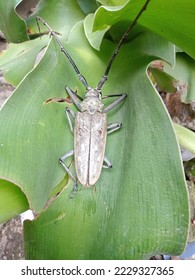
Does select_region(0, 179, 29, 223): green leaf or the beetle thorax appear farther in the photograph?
the beetle thorax

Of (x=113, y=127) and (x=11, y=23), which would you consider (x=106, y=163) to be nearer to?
(x=113, y=127)

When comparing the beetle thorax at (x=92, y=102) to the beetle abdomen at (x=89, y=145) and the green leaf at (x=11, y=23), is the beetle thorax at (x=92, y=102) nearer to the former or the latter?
the beetle abdomen at (x=89, y=145)

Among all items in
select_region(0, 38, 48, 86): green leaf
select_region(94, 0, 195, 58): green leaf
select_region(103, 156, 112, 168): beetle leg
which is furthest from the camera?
select_region(0, 38, 48, 86): green leaf

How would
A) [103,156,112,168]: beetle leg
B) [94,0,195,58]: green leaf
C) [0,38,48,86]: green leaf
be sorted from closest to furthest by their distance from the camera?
[94,0,195,58]: green leaf, [103,156,112,168]: beetle leg, [0,38,48,86]: green leaf

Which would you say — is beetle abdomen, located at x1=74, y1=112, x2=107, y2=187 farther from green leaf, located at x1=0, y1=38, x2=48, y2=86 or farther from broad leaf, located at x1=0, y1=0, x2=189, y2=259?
green leaf, located at x1=0, y1=38, x2=48, y2=86

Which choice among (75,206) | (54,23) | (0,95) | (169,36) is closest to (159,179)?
(75,206)

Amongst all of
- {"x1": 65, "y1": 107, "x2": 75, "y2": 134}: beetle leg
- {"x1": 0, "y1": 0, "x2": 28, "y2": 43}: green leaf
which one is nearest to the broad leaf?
{"x1": 65, "y1": 107, "x2": 75, "y2": 134}: beetle leg

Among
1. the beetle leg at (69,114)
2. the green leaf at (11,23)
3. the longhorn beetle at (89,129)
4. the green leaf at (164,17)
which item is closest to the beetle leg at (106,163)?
the longhorn beetle at (89,129)
